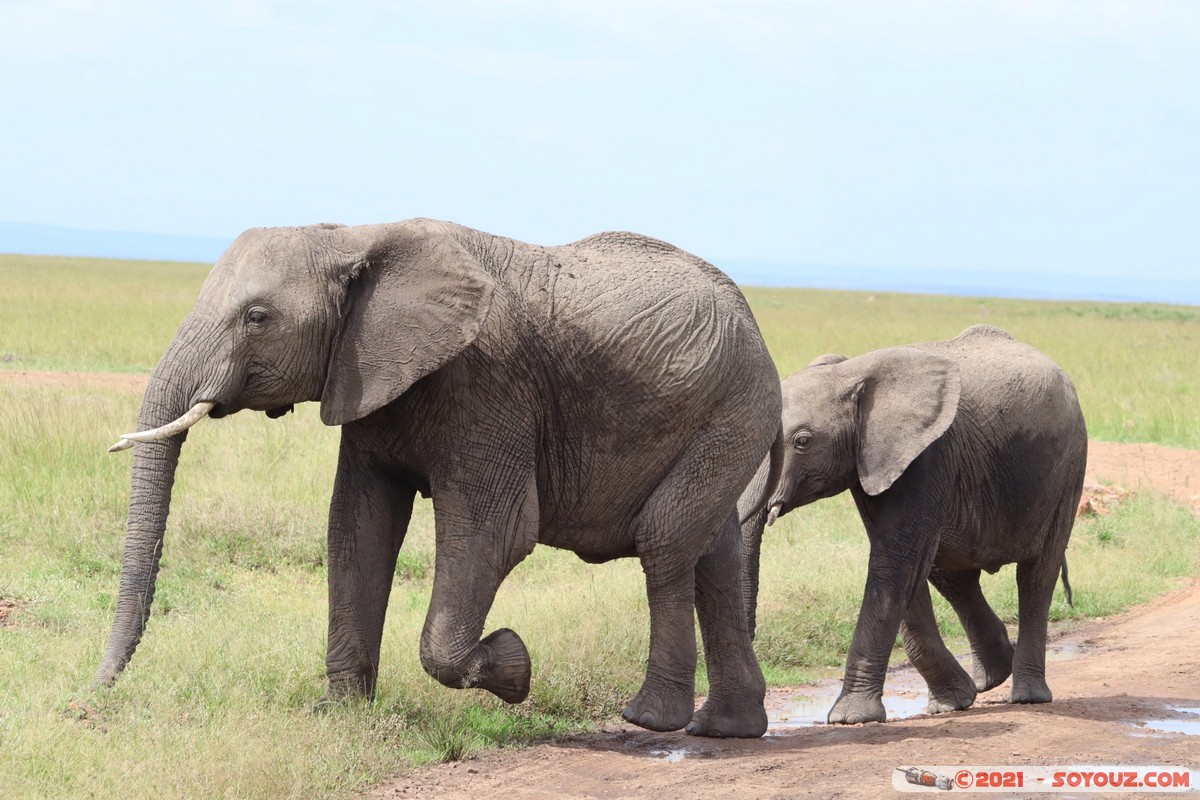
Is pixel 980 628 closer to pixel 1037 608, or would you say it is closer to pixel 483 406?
pixel 1037 608

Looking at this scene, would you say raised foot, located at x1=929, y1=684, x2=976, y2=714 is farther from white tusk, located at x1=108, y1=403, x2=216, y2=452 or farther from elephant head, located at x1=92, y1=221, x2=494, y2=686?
white tusk, located at x1=108, y1=403, x2=216, y2=452

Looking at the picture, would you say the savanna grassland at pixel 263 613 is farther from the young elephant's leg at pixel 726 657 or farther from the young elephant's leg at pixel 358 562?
the young elephant's leg at pixel 726 657

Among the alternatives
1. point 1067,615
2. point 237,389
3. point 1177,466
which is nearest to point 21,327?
point 1177,466

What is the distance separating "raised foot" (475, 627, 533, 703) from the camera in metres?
6.02

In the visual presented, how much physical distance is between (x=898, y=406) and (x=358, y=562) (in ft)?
9.50

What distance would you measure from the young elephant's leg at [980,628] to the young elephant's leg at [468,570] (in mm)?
3373

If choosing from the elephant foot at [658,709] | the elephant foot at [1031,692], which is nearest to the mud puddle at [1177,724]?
the elephant foot at [1031,692]

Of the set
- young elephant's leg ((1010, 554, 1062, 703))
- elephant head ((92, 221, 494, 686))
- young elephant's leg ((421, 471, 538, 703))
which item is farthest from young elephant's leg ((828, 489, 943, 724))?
elephant head ((92, 221, 494, 686))

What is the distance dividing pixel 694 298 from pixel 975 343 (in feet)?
9.08

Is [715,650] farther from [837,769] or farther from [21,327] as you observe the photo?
[21,327]

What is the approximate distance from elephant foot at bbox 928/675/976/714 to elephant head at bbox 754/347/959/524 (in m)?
1.25

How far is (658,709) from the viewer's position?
21.4ft

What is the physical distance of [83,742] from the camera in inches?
213

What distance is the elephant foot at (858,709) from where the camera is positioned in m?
7.26
